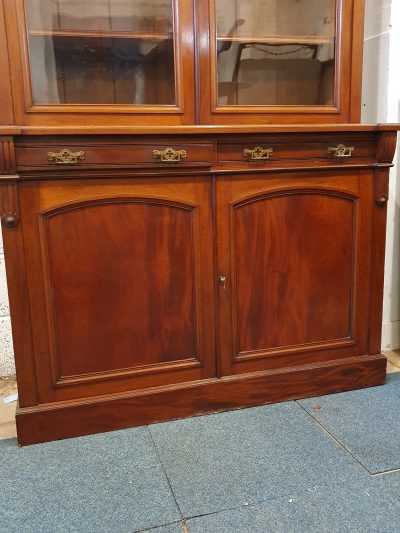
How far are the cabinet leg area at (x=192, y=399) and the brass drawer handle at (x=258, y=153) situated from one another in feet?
2.49

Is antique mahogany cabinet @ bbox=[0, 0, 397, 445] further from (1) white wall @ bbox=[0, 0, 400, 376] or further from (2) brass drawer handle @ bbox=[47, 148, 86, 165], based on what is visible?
(1) white wall @ bbox=[0, 0, 400, 376]

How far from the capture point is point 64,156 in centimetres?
146

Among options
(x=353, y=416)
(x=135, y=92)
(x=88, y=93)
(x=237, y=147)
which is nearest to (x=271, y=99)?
(x=237, y=147)

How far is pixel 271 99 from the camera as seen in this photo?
1.85 metres

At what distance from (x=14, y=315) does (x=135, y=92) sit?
85cm

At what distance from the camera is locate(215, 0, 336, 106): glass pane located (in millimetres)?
1724

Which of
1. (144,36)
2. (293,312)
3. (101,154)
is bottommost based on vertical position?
(293,312)

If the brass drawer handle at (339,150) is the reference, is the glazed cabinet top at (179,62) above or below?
above

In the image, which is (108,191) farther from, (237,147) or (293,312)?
(293,312)

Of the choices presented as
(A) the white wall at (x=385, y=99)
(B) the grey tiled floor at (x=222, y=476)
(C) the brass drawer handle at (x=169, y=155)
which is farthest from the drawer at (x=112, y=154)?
(B) the grey tiled floor at (x=222, y=476)

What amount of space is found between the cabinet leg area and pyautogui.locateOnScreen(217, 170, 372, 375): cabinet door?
53 millimetres

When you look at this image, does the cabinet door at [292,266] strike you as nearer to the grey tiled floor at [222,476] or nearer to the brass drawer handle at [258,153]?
the brass drawer handle at [258,153]

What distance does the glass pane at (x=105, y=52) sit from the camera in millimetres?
1573

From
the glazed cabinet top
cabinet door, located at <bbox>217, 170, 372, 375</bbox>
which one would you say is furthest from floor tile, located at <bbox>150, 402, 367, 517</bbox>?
the glazed cabinet top
